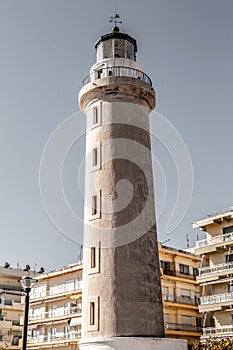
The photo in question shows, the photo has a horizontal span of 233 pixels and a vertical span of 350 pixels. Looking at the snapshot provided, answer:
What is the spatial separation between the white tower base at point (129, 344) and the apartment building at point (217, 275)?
1627cm

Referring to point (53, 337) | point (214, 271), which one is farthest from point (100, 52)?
point (53, 337)

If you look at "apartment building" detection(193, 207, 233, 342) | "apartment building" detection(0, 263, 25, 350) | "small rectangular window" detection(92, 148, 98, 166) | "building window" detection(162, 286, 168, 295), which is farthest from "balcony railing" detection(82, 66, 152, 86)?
"apartment building" detection(0, 263, 25, 350)

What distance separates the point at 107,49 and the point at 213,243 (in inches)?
A: 782

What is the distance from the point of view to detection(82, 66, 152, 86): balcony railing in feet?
97.4

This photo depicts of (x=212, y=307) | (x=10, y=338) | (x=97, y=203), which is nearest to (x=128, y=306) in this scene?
(x=97, y=203)

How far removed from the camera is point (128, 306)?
24.6m

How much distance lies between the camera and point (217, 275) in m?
42.0

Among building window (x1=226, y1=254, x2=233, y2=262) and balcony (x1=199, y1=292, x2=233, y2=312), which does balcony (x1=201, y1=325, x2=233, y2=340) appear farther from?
building window (x1=226, y1=254, x2=233, y2=262)

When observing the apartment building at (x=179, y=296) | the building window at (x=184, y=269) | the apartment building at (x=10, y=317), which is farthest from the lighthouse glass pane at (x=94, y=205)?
the apartment building at (x=10, y=317)

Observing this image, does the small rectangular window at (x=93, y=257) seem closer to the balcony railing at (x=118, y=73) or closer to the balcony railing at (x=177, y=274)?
the balcony railing at (x=118, y=73)

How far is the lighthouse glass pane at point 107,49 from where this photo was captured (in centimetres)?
3105

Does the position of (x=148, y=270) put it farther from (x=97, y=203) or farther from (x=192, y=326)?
(x=192, y=326)

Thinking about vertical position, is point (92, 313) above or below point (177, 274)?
below

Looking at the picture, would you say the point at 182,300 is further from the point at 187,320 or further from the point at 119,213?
the point at 119,213
